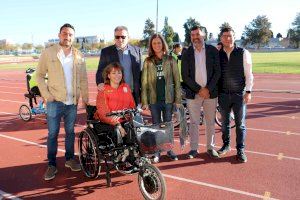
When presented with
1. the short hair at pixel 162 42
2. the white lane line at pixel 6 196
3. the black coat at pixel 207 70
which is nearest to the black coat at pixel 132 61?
the short hair at pixel 162 42

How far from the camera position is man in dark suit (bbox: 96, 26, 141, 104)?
5.71 m

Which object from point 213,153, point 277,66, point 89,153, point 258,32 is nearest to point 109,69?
point 89,153

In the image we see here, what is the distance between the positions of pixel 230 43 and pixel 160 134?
2.48m

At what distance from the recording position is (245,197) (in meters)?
4.69

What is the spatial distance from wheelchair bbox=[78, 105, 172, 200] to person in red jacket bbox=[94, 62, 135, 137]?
179mm

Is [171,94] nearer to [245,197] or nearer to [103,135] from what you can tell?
[103,135]

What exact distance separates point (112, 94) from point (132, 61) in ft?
2.90

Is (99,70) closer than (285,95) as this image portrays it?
Yes

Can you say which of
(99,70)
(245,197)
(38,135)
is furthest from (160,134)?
(38,135)

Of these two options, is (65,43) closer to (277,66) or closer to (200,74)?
(200,74)

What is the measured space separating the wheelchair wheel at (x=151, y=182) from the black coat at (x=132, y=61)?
5.93 feet

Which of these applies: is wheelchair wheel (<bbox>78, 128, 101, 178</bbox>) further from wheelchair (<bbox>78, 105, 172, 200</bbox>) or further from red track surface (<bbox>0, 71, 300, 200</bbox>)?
red track surface (<bbox>0, 71, 300, 200</bbox>)

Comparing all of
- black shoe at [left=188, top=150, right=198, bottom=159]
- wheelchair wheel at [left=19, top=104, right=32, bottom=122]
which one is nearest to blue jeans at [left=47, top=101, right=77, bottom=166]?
black shoe at [left=188, top=150, right=198, bottom=159]

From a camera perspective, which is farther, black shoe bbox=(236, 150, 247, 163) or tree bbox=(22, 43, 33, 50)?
tree bbox=(22, 43, 33, 50)
